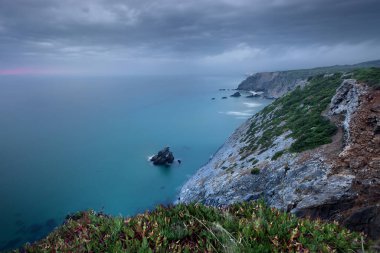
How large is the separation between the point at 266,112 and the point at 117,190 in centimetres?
4160

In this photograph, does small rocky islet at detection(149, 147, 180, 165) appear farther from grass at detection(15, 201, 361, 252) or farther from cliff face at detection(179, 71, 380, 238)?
grass at detection(15, 201, 361, 252)

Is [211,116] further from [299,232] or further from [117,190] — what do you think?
[299,232]

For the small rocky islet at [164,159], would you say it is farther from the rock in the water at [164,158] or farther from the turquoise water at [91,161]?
the turquoise water at [91,161]

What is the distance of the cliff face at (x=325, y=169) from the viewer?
59.2 ft

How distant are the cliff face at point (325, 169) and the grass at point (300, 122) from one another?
18cm

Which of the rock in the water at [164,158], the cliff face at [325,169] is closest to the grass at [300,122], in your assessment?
the cliff face at [325,169]

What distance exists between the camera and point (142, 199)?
5903 cm

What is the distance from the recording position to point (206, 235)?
26.4ft

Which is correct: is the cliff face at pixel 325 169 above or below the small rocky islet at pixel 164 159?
above

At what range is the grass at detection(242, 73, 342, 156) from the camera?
104ft

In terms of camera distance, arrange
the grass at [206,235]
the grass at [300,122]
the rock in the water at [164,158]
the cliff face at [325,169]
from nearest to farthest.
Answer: the grass at [206,235] < the cliff face at [325,169] < the grass at [300,122] < the rock in the water at [164,158]

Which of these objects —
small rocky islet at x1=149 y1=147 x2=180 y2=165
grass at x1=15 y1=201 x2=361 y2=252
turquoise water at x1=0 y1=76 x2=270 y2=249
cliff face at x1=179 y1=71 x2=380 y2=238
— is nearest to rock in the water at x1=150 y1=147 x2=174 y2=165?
small rocky islet at x1=149 y1=147 x2=180 y2=165

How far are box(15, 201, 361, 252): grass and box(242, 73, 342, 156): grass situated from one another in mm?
22609

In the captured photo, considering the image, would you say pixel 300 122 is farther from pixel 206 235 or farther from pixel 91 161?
pixel 91 161
